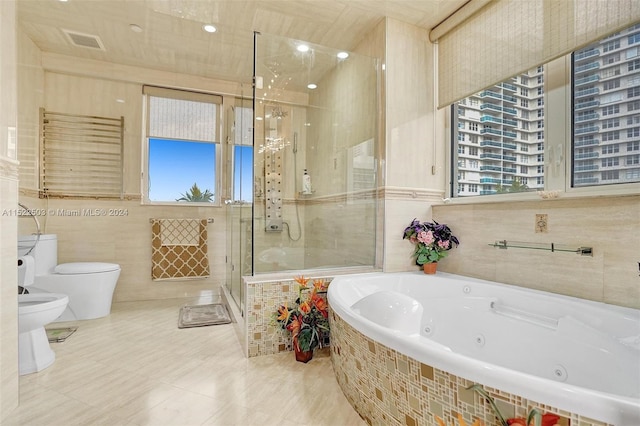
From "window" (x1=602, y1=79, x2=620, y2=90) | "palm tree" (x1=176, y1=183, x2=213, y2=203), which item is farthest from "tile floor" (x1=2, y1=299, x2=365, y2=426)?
"window" (x1=602, y1=79, x2=620, y2=90)

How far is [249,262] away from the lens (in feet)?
7.63

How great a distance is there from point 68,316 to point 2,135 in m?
1.91

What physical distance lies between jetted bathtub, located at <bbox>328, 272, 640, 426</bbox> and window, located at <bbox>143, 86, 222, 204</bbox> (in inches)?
92.8

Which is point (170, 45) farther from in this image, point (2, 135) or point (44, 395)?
point (44, 395)

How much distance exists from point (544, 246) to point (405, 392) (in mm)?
1288

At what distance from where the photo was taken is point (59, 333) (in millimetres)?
2408

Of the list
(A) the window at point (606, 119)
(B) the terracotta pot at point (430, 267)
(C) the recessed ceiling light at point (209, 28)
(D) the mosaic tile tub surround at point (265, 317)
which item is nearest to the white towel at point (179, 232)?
(D) the mosaic tile tub surround at point (265, 317)

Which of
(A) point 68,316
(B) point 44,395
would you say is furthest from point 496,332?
(A) point 68,316

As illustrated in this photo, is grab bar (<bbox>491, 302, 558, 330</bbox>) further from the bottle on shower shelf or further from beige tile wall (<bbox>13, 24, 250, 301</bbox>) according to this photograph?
beige tile wall (<bbox>13, 24, 250, 301</bbox>)

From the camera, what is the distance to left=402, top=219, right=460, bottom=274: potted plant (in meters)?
2.38

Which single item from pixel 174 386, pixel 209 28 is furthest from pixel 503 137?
pixel 174 386

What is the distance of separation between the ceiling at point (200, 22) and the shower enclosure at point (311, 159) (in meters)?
0.24

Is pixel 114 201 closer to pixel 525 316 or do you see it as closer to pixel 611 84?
pixel 525 316

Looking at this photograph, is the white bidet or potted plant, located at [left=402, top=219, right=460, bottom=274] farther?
potted plant, located at [left=402, top=219, right=460, bottom=274]
